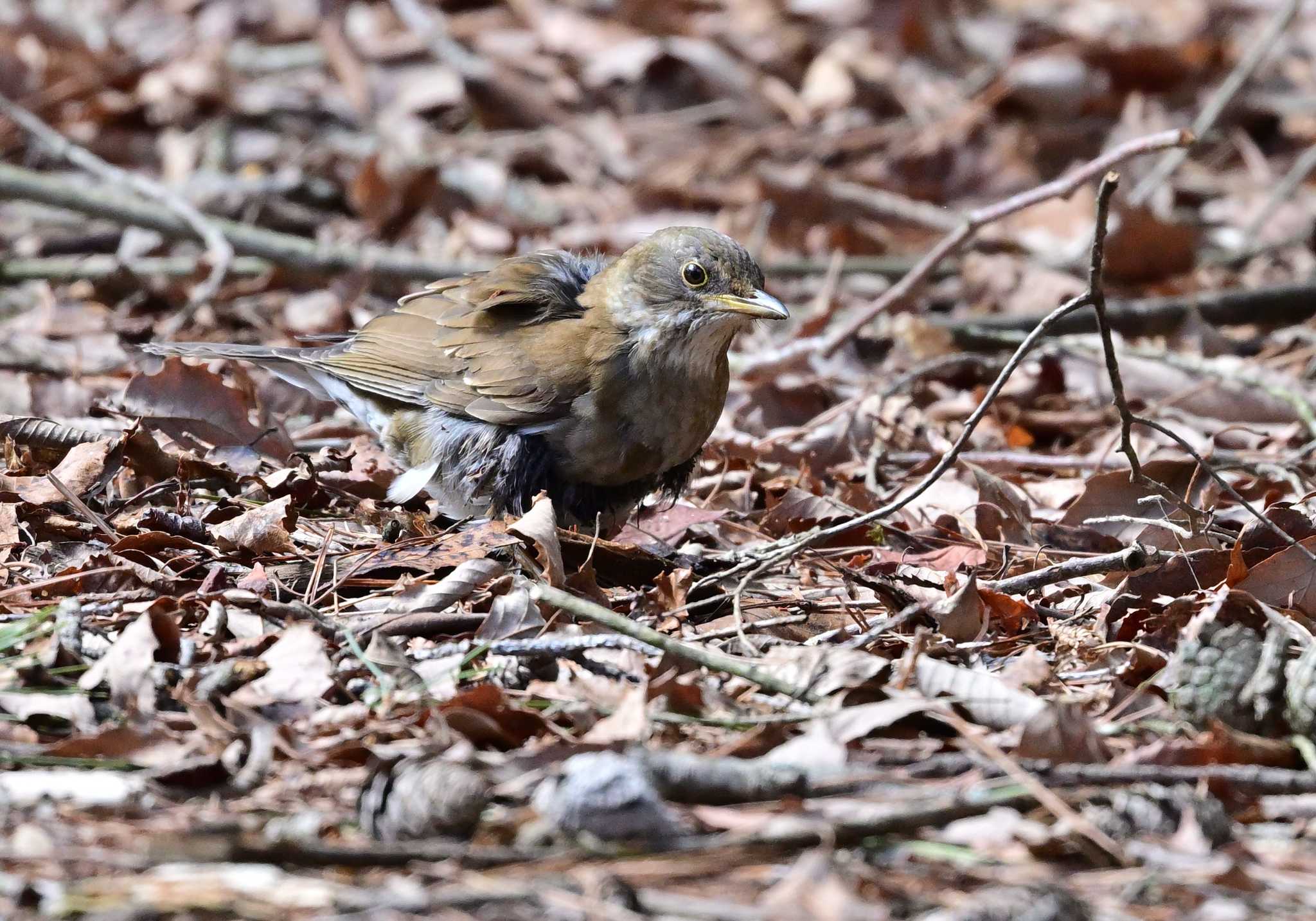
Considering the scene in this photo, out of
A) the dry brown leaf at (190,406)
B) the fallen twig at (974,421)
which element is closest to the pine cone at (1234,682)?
the fallen twig at (974,421)

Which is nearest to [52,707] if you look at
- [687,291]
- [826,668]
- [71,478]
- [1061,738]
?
[71,478]

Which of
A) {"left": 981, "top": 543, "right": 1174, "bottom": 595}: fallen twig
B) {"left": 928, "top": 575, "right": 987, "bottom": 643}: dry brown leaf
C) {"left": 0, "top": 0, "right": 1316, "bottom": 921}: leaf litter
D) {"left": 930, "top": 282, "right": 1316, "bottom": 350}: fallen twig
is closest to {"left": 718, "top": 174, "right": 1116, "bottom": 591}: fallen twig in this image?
{"left": 0, "top": 0, "right": 1316, "bottom": 921}: leaf litter

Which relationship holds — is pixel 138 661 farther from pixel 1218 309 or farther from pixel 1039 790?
pixel 1218 309

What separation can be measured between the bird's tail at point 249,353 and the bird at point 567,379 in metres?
0.01

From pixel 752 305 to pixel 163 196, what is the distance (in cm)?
376

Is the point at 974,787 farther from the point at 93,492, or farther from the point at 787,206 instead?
the point at 787,206

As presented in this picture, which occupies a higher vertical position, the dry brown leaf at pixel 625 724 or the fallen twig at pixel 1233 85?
the fallen twig at pixel 1233 85

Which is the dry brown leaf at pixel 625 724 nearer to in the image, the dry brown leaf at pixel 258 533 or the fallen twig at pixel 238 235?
the dry brown leaf at pixel 258 533

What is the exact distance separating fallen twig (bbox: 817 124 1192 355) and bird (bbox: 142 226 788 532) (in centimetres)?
116

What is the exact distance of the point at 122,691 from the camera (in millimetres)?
3309

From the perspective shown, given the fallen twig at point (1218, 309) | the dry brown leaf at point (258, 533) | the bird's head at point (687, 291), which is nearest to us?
the dry brown leaf at point (258, 533)

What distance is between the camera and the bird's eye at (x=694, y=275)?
17.2 ft

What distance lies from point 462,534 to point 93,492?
1261 mm

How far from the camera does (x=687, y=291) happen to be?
17.1ft
